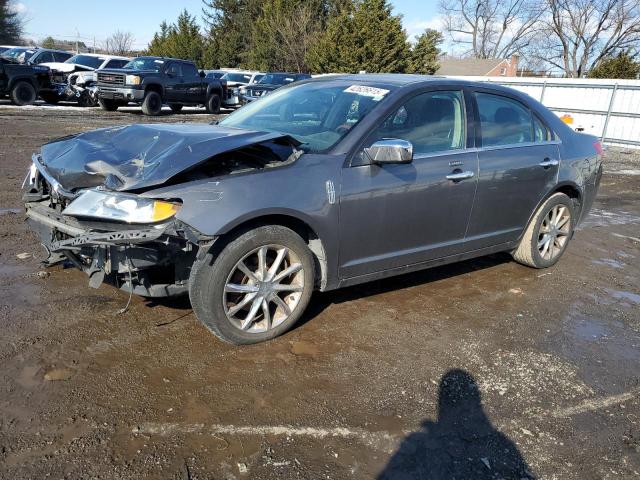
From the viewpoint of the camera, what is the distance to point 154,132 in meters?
3.67

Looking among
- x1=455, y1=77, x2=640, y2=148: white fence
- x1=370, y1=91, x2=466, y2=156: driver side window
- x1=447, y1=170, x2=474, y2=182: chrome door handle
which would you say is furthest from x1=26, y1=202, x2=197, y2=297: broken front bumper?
x1=455, y1=77, x2=640, y2=148: white fence

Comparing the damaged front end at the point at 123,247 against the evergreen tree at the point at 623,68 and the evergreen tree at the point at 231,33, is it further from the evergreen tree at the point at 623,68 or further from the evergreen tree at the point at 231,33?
the evergreen tree at the point at 231,33

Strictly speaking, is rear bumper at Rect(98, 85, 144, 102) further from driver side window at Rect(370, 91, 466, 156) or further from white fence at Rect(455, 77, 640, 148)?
driver side window at Rect(370, 91, 466, 156)

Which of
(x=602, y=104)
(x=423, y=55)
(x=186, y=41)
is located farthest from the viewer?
(x=186, y=41)

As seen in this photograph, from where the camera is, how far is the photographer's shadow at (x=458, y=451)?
A: 7.98 ft

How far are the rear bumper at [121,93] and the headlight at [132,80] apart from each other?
19cm

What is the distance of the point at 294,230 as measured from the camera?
3.47m

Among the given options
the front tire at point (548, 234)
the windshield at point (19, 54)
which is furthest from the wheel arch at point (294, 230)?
the windshield at point (19, 54)

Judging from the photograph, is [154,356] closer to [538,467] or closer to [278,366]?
[278,366]

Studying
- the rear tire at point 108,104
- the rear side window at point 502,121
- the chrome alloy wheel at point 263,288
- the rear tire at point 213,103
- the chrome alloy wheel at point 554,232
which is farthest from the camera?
the rear tire at point 213,103

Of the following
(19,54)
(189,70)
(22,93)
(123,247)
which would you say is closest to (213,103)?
(189,70)

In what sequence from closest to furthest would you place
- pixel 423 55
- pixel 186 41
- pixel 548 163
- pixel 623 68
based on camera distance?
1. pixel 548 163
2. pixel 623 68
3. pixel 423 55
4. pixel 186 41

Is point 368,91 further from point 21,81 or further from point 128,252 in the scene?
point 21,81

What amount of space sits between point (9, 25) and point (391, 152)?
192 feet
